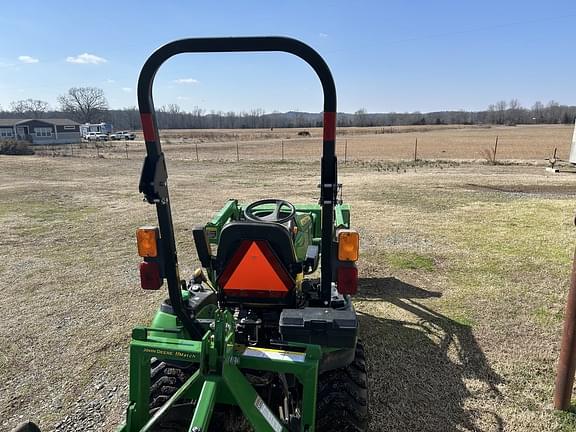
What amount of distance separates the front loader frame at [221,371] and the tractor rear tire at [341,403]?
0.32 meters

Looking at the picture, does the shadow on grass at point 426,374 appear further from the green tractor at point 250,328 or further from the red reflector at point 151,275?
the red reflector at point 151,275

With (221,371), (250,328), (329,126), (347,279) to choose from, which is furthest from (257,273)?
(329,126)

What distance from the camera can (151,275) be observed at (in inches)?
95.6

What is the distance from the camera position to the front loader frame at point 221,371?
1.83 m

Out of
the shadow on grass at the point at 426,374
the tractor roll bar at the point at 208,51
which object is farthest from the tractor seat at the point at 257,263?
the shadow on grass at the point at 426,374

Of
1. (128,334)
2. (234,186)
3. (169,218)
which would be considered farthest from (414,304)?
(234,186)

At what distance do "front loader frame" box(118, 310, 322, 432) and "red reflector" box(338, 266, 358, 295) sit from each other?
555 mm

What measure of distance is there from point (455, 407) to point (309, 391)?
1.58 metres

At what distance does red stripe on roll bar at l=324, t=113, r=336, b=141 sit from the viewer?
6.48 feet

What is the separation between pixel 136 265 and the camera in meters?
6.00

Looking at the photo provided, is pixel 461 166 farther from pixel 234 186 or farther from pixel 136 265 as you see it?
pixel 136 265

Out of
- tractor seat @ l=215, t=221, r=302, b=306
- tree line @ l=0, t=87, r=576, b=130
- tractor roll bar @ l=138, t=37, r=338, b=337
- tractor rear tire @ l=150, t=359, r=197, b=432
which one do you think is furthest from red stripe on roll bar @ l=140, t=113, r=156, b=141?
tree line @ l=0, t=87, r=576, b=130

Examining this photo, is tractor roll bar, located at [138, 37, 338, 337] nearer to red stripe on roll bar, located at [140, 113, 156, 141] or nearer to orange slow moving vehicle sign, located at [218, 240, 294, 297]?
red stripe on roll bar, located at [140, 113, 156, 141]

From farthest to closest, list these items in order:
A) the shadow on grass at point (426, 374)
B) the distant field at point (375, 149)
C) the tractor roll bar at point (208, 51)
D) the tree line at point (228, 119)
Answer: the tree line at point (228, 119), the distant field at point (375, 149), the shadow on grass at point (426, 374), the tractor roll bar at point (208, 51)
